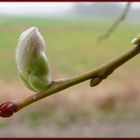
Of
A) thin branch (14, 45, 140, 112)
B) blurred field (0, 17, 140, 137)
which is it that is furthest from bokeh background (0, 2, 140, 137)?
thin branch (14, 45, 140, 112)

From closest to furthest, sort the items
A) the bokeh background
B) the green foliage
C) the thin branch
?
1. the thin branch
2. the bokeh background
3. the green foliage

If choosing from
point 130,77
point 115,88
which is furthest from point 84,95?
point 130,77

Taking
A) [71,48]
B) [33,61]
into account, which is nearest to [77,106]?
[71,48]

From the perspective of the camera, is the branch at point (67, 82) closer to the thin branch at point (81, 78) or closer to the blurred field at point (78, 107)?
the thin branch at point (81, 78)

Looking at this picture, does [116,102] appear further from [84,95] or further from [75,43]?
[75,43]

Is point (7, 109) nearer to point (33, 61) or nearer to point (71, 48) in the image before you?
point (33, 61)

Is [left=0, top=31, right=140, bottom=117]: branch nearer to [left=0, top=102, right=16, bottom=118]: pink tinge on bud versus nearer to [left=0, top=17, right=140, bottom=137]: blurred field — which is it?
[left=0, top=102, right=16, bottom=118]: pink tinge on bud
